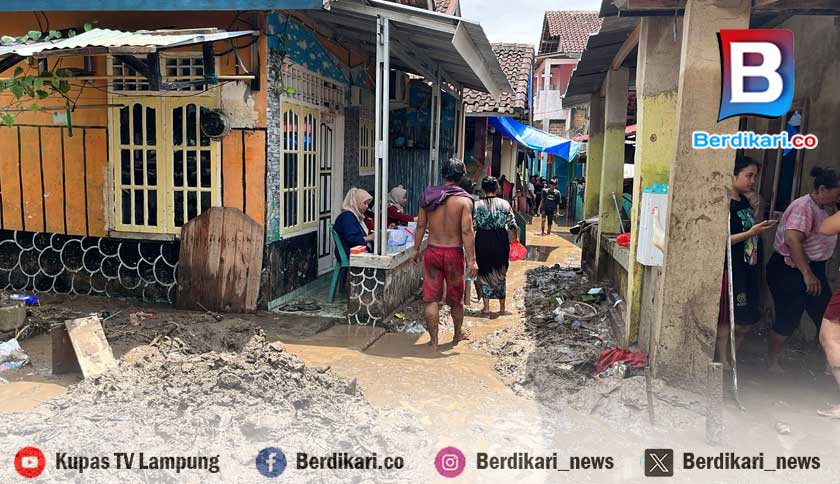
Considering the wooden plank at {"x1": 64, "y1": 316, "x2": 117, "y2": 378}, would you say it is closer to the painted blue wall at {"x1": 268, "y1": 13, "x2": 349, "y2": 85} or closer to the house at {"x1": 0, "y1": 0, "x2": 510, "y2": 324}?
the house at {"x1": 0, "y1": 0, "x2": 510, "y2": 324}

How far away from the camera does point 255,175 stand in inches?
269

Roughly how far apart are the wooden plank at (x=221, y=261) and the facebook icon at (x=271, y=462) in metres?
3.46

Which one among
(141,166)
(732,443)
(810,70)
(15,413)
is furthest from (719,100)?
(141,166)

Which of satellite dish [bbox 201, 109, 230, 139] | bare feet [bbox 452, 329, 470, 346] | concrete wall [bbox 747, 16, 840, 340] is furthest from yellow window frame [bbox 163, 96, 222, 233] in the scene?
concrete wall [bbox 747, 16, 840, 340]

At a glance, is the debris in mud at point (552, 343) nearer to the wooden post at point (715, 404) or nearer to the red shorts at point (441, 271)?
the red shorts at point (441, 271)

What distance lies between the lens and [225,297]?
6980mm

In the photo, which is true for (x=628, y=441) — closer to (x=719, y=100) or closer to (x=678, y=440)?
(x=678, y=440)

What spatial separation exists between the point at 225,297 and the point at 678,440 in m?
4.88

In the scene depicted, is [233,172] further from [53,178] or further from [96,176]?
[53,178]

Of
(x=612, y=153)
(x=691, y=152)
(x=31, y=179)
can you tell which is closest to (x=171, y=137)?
(x=31, y=179)

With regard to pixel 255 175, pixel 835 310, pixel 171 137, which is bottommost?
pixel 835 310

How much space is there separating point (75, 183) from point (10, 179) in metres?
0.98

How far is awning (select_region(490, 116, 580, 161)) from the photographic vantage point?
1653cm

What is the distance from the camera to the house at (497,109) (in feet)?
49.6
